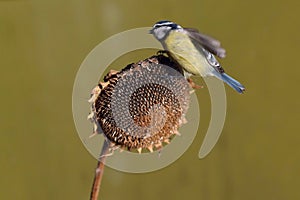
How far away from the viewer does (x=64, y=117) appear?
3344 mm

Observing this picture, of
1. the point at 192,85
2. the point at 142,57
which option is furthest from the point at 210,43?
the point at 142,57

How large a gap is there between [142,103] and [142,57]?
1754 millimetres

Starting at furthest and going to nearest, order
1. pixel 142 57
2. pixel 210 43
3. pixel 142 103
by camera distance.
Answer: pixel 142 57 → pixel 142 103 → pixel 210 43

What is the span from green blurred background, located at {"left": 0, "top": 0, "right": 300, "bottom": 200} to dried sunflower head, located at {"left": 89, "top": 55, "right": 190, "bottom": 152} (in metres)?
1.81

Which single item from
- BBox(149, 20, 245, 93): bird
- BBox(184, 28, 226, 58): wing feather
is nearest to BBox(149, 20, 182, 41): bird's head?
BBox(149, 20, 245, 93): bird

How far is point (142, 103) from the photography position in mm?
1264

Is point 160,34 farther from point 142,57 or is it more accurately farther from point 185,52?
point 142,57

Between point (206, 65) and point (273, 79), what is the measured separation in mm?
1821

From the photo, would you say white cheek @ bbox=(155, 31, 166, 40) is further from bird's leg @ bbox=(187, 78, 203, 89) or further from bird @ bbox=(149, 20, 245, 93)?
bird's leg @ bbox=(187, 78, 203, 89)

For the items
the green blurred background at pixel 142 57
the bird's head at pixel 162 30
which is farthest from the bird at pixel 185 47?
the green blurred background at pixel 142 57

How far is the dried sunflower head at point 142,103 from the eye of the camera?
1.23 m

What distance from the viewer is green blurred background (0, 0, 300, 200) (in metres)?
3.10

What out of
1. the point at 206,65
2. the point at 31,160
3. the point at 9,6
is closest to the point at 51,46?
the point at 9,6

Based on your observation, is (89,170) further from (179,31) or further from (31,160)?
(179,31)
